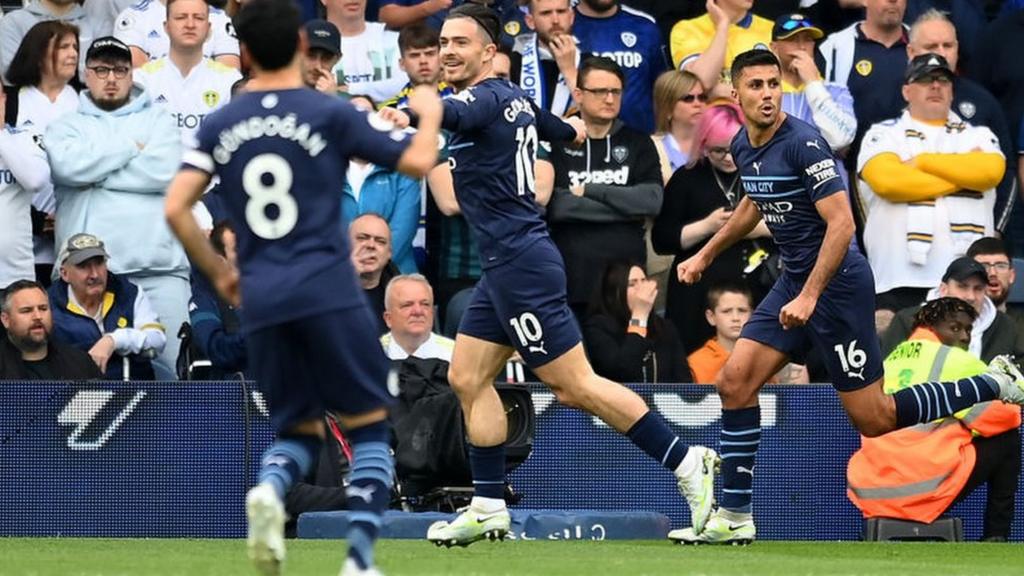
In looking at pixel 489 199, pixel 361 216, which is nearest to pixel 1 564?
pixel 489 199

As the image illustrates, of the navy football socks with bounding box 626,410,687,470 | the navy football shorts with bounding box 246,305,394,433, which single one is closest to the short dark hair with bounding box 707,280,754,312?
the navy football socks with bounding box 626,410,687,470

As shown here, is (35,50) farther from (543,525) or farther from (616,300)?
(543,525)

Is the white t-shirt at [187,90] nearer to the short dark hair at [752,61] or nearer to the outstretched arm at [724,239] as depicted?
the outstretched arm at [724,239]

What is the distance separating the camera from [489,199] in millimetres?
10836

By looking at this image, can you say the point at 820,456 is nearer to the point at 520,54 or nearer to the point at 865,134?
the point at 865,134

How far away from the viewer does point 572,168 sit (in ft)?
48.1

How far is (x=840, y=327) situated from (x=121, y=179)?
538 centimetres

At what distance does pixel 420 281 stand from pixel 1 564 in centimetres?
447

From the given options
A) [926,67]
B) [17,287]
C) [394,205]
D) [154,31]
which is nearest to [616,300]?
[394,205]

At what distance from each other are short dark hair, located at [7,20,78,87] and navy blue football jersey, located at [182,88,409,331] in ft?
23.1

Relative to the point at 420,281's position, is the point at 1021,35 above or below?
above

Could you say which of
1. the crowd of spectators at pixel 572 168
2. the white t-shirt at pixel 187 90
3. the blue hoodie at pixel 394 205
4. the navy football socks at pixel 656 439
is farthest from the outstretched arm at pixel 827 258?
the white t-shirt at pixel 187 90

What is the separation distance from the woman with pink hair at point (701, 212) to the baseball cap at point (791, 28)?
93 cm

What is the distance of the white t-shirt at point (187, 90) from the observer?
49.3ft
